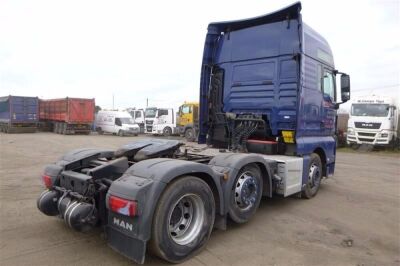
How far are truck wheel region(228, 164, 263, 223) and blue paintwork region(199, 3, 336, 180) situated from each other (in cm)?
147

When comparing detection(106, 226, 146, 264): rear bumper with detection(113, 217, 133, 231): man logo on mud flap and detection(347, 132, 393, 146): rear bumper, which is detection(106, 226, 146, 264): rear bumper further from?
detection(347, 132, 393, 146): rear bumper

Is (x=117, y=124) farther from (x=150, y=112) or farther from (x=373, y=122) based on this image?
(x=373, y=122)

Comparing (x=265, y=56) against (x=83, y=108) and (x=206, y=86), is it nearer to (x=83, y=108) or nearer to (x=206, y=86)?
(x=206, y=86)

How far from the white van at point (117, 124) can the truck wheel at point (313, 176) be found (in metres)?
23.2

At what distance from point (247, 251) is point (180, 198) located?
1106 mm

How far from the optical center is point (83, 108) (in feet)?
91.1

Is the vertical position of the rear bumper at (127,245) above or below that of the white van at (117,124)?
below

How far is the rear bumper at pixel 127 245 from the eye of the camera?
2965 mm

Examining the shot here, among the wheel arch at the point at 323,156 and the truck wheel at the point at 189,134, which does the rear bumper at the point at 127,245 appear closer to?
the wheel arch at the point at 323,156

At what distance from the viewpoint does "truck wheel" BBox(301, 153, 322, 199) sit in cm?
614

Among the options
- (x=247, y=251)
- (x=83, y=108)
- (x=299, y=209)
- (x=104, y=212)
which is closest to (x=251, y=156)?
(x=247, y=251)

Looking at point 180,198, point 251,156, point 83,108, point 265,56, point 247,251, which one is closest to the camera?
point 180,198

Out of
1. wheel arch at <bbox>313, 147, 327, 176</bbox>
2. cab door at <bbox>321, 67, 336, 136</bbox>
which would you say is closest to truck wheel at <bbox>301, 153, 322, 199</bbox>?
wheel arch at <bbox>313, 147, 327, 176</bbox>

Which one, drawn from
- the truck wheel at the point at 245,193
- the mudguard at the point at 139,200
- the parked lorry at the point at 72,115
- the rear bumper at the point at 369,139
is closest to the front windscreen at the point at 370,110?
the rear bumper at the point at 369,139
